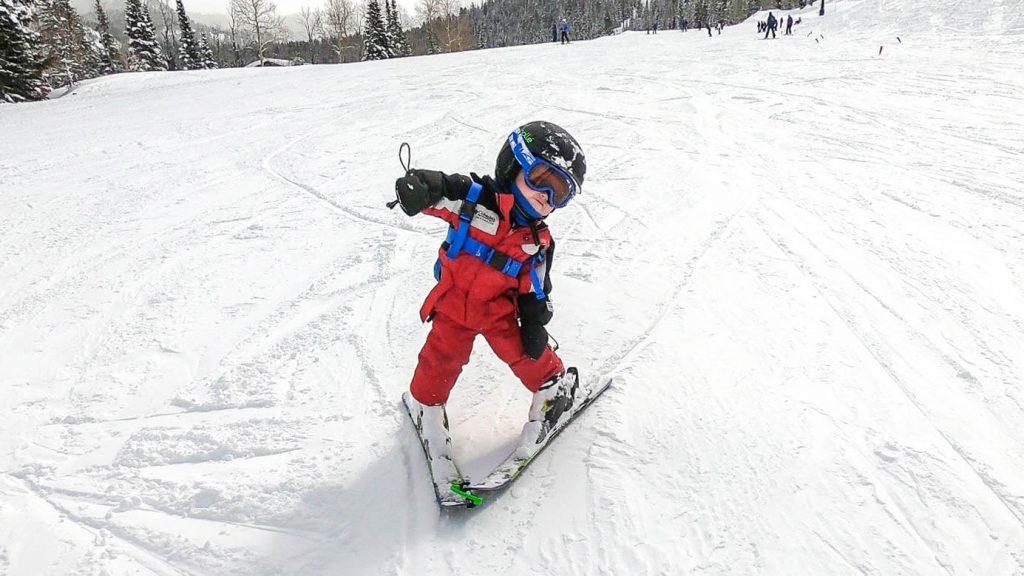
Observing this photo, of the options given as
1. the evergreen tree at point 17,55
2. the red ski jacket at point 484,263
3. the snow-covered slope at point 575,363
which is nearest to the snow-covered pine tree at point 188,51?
the evergreen tree at point 17,55

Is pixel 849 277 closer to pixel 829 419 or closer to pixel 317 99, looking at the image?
pixel 829 419

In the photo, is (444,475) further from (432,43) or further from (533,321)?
(432,43)

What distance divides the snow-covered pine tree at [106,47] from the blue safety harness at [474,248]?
202ft

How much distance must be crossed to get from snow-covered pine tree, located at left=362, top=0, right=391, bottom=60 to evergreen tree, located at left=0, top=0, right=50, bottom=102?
25.3m

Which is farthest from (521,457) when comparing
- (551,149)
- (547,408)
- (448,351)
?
(551,149)

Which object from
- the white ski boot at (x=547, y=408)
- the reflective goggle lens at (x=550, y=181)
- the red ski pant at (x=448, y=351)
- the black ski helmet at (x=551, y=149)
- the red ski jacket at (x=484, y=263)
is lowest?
the white ski boot at (x=547, y=408)

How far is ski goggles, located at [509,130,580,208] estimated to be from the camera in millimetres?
2311

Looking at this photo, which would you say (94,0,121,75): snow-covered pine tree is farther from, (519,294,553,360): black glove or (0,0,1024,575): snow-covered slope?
(519,294,553,360): black glove

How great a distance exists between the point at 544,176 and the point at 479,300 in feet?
2.07

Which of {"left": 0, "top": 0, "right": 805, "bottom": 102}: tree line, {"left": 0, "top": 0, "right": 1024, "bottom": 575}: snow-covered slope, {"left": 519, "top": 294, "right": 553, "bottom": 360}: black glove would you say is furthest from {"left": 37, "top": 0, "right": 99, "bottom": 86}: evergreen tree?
{"left": 519, "top": 294, "right": 553, "bottom": 360}: black glove

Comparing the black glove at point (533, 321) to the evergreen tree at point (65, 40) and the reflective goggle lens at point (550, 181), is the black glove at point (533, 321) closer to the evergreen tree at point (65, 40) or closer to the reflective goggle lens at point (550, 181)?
the reflective goggle lens at point (550, 181)

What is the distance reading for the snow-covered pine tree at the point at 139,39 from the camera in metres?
42.6

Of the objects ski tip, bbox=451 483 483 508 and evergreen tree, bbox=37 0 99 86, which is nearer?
ski tip, bbox=451 483 483 508

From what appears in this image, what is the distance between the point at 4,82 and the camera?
2180 cm
